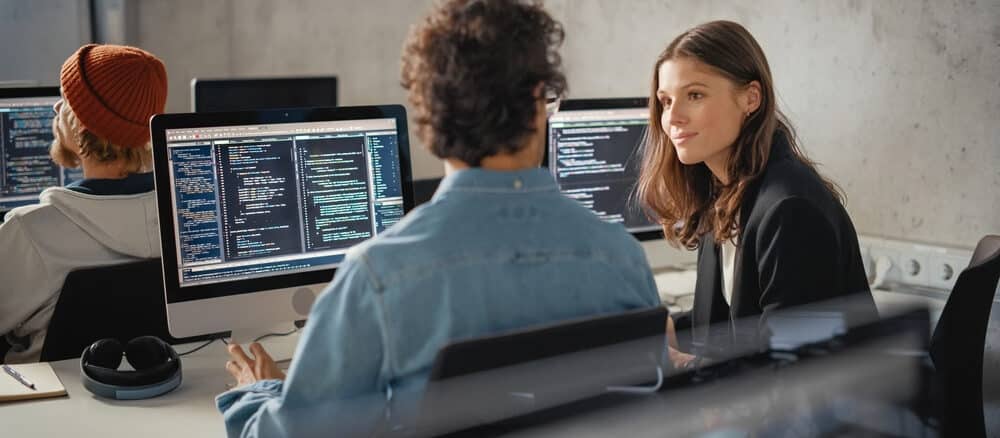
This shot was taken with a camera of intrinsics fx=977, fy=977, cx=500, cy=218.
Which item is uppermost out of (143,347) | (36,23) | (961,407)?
(36,23)

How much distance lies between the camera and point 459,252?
3.61ft

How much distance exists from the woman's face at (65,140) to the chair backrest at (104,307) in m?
0.38

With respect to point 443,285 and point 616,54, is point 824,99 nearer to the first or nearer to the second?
point 616,54

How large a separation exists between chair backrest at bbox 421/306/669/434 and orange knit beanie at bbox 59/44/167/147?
50.4 inches

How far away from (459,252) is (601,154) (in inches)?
52.5

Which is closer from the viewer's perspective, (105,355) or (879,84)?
(105,355)

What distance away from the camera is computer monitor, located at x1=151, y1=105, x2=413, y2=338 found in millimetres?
1718

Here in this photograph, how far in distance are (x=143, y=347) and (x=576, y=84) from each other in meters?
2.25

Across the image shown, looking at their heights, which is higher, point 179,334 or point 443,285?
point 443,285

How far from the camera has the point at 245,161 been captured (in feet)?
5.80

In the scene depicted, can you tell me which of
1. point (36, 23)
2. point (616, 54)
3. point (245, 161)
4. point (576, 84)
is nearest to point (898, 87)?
point (616, 54)

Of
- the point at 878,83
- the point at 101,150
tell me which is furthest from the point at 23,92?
the point at 878,83

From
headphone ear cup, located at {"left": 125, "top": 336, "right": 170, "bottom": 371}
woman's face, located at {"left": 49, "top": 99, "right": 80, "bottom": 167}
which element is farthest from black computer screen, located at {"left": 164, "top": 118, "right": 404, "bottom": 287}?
woman's face, located at {"left": 49, "top": 99, "right": 80, "bottom": 167}

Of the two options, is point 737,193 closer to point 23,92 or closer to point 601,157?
point 601,157
